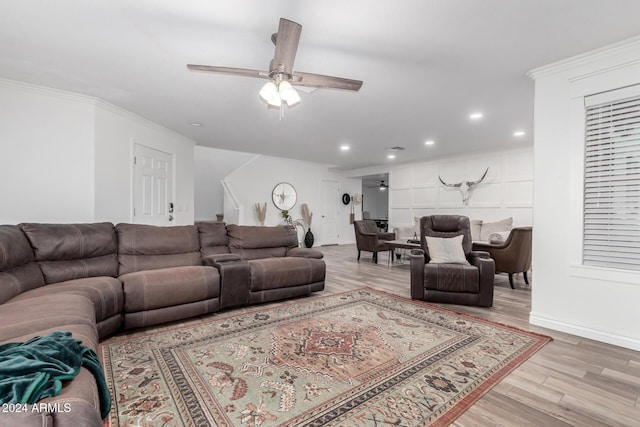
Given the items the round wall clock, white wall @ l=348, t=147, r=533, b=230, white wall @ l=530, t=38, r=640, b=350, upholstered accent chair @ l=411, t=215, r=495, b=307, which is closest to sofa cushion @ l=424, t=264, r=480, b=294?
upholstered accent chair @ l=411, t=215, r=495, b=307

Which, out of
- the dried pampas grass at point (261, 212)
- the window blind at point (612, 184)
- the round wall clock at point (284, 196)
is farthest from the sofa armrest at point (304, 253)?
the round wall clock at point (284, 196)

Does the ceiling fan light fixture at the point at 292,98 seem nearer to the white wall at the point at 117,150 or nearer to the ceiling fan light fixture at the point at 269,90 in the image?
the ceiling fan light fixture at the point at 269,90

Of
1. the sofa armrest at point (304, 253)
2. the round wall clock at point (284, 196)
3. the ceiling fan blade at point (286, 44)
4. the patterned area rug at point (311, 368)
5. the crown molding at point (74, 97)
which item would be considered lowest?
the patterned area rug at point (311, 368)

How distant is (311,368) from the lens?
2.09m

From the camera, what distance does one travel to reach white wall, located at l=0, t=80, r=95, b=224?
3.24 metres

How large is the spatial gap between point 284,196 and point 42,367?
24.0ft

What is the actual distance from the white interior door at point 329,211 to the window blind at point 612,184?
692cm

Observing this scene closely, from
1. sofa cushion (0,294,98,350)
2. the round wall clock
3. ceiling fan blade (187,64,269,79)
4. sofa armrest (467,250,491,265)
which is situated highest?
ceiling fan blade (187,64,269,79)

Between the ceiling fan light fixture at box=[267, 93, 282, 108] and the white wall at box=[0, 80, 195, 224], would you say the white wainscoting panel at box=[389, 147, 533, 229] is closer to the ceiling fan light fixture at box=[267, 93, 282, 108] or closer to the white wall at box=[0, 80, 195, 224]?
the ceiling fan light fixture at box=[267, 93, 282, 108]

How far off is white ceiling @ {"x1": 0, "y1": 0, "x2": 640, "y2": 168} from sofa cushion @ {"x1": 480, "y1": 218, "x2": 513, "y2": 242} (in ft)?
7.32

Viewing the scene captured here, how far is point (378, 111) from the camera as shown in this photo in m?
3.99

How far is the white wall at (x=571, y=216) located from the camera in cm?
243

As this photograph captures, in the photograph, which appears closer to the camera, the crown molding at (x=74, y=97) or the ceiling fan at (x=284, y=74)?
the ceiling fan at (x=284, y=74)

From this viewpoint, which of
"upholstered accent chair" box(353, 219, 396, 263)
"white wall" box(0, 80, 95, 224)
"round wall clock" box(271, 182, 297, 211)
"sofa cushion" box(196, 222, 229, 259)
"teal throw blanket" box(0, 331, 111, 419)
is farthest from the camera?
"round wall clock" box(271, 182, 297, 211)
